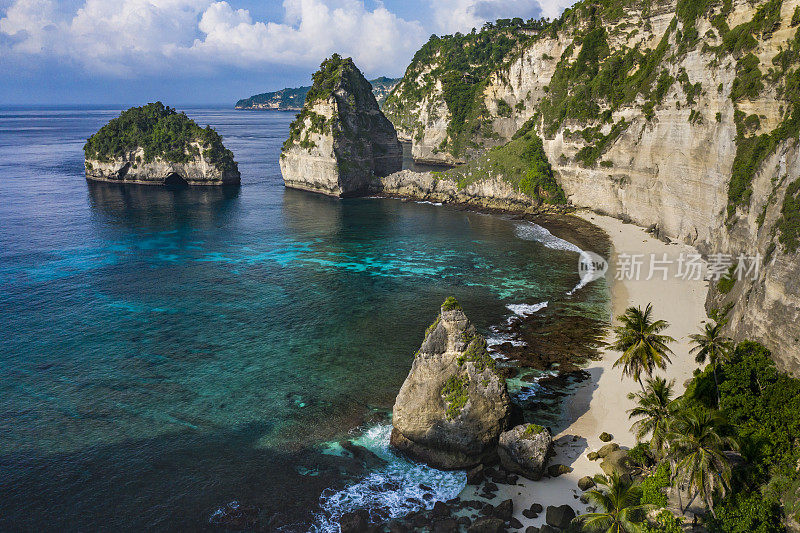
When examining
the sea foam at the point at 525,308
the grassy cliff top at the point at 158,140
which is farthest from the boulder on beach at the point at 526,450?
the grassy cliff top at the point at 158,140

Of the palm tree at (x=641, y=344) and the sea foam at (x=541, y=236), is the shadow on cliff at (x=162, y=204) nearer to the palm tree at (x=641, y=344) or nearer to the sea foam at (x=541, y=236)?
the sea foam at (x=541, y=236)

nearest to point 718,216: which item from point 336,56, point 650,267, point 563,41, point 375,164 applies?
point 650,267

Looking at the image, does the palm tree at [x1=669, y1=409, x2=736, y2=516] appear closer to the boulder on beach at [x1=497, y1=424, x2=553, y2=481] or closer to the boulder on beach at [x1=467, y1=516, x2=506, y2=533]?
the boulder on beach at [x1=497, y1=424, x2=553, y2=481]

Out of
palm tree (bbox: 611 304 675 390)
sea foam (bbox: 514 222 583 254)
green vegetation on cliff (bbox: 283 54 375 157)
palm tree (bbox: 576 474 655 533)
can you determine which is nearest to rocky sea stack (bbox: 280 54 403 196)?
green vegetation on cliff (bbox: 283 54 375 157)

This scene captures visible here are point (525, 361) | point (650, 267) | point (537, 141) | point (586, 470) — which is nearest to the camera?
point (586, 470)

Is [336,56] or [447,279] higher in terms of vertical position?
[336,56]

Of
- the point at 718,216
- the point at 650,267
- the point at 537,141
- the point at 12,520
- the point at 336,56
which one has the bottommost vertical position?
the point at 12,520

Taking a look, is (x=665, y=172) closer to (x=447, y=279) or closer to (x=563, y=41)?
(x=447, y=279)
